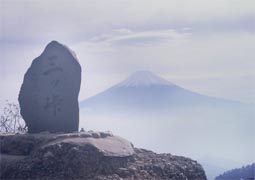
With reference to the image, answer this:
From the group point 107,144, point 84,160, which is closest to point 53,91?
point 107,144

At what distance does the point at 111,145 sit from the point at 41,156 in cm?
152

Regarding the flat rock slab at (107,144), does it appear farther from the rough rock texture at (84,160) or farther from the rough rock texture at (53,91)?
the rough rock texture at (53,91)

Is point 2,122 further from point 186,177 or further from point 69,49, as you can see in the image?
point 186,177

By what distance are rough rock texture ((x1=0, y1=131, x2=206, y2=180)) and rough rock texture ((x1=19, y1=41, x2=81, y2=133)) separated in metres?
1.25

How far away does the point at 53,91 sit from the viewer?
12.6 meters

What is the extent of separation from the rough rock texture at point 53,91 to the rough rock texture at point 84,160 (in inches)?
49.1

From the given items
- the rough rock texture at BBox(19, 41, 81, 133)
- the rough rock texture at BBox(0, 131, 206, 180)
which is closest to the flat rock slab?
the rough rock texture at BBox(0, 131, 206, 180)

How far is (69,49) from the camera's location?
12.5 metres

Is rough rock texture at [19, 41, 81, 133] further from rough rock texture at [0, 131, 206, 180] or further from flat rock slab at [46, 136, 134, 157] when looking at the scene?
flat rock slab at [46, 136, 134, 157]

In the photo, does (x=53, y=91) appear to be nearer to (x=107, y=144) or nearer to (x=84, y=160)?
(x=107, y=144)

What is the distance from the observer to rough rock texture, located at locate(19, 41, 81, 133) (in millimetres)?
12406

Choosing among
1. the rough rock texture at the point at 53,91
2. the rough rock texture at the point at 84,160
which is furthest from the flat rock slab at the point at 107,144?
the rough rock texture at the point at 53,91

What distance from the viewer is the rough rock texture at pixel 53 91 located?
40.7 feet

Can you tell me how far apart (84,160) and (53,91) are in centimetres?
320
